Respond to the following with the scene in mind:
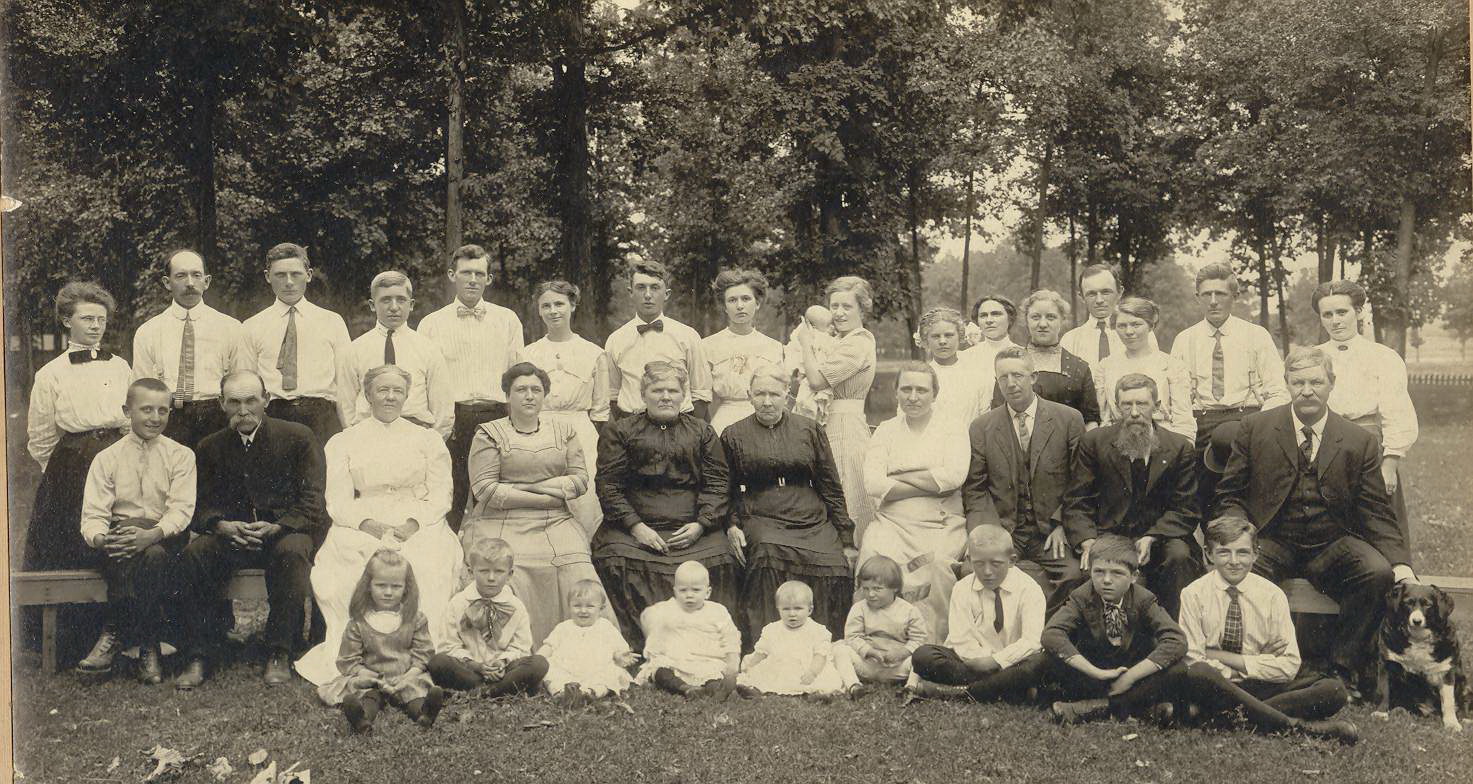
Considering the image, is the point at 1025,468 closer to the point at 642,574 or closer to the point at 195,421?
the point at 642,574

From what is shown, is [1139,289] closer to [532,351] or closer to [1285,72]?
[1285,72]

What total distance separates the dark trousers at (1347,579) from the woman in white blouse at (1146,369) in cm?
67

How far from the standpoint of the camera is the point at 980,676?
4477 millimetres

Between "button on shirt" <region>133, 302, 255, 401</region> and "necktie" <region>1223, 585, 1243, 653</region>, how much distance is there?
4731mm

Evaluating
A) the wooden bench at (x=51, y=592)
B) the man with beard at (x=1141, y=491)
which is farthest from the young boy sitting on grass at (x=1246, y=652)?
the wooden bench at (x=51, y=592)

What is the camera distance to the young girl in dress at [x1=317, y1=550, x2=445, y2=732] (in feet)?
14.5

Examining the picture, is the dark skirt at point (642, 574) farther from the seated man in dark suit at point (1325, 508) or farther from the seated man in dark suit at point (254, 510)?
the seated man in dark suit at point (1325, 508)

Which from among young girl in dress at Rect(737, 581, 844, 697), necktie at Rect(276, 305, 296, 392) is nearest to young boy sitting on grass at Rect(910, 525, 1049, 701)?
young girl in dress at Rect(737, 581, 844, 697)

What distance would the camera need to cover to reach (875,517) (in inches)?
208

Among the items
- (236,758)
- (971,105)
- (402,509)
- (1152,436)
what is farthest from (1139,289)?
(236,758)

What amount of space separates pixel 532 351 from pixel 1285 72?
4281 millimetres

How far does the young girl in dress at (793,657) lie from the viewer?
15.0 feet

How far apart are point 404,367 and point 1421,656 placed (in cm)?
479

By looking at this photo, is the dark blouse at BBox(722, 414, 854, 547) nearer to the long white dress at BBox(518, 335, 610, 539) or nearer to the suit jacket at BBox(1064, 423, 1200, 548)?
the long white dress at BBox(518, 335, 610, 539)
